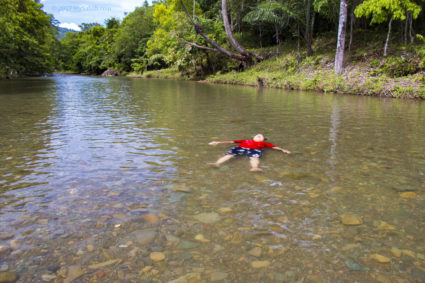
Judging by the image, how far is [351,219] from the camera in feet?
10.6

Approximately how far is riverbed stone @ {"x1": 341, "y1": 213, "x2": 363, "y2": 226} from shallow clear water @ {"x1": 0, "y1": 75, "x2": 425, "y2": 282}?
0.5 inches

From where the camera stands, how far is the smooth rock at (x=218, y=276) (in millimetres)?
2324

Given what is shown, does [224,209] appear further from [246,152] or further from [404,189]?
[404,189]

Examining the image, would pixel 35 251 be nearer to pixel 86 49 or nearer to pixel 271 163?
pixel 271 163

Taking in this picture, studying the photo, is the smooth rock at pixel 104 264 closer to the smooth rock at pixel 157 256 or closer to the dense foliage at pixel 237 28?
the smooth rock at pixel 157 256

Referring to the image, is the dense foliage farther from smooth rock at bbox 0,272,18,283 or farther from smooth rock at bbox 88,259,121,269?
smooth rock at bbox 0,272,18,283

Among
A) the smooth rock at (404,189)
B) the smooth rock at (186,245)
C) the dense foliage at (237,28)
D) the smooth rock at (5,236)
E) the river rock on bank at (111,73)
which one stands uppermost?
the dense foliage at (237,28)

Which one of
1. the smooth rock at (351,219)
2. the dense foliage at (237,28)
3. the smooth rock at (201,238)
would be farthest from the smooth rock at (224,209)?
the dense foliage at (237,28)

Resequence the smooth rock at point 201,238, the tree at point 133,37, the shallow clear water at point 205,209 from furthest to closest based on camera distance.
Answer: the tree at point 133,37
the smooth rock at point 201,238
the shallow clear water at point 205,209

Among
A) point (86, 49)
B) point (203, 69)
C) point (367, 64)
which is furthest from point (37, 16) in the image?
point (367, 64)

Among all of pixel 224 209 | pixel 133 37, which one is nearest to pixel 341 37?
pixel 224 209

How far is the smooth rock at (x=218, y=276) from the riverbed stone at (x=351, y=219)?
156cm

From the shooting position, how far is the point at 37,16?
131 ft

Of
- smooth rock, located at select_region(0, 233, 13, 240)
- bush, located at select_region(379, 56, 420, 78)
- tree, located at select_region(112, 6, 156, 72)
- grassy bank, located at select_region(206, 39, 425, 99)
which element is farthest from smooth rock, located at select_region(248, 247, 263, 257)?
tree, located at select_region(112, 6, 156, 72)
